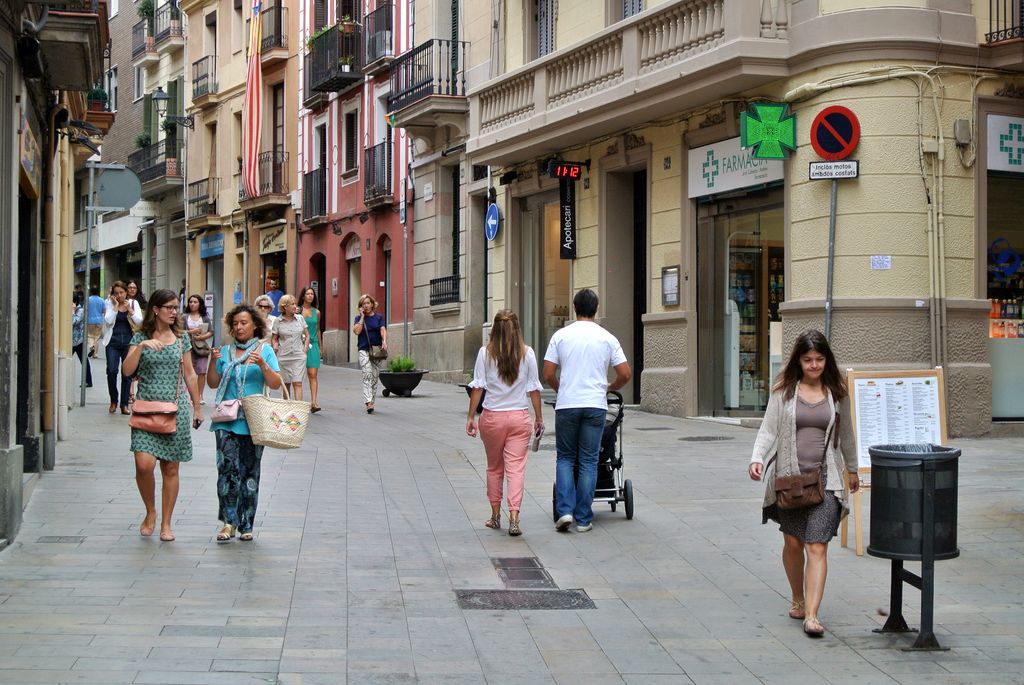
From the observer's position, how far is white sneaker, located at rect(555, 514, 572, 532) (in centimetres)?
1019

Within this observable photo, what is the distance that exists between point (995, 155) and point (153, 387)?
416 inches

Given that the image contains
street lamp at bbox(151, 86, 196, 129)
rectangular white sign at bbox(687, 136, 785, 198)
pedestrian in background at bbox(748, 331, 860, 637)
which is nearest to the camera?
pedestrian in background at bbox(748, 331, 860, 637)

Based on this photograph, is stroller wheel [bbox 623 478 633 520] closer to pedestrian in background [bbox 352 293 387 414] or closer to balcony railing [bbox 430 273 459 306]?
pedestrian in background [bbox 352 293 387 414]

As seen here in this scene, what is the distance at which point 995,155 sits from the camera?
624 inches

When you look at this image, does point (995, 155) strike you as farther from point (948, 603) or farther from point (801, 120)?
point (948, 603)

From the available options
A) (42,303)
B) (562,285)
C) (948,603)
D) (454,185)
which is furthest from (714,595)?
(454,185)

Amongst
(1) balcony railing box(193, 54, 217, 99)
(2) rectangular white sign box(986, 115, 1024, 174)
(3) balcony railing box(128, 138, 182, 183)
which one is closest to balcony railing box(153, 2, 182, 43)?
(1) balcony railing box(193, 54, 217, 99)

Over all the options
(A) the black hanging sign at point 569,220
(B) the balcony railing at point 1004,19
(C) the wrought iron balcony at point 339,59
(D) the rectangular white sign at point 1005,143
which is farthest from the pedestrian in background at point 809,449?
(C) the wrought iron balcony at point 339,59

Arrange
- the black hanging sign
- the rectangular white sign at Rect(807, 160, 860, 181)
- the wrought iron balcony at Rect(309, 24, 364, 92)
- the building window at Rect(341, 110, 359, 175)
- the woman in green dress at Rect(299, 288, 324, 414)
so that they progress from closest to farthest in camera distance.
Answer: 1. the rectangular white sign at Rect(807, 160, 860, 181)
2. the woman in green dress at Rect(299, 288, 324, 414)
3. the black hanging sign
4. the wrought iron balcony at Rect(309, 24, 364, 92)
5. the building window at Rect(341, 110, 359, 175)

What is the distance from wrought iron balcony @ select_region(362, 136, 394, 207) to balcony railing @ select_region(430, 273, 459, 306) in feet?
9.50

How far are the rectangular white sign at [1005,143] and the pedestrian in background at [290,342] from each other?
28.9ft

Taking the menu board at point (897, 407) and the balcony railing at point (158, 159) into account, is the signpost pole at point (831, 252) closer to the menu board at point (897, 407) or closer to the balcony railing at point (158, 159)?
the menu board at point (897, 407)

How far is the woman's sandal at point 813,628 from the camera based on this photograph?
7105 millimetres

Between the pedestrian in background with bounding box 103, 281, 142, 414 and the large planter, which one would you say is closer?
the pedestrian in background with bounding box 103, 281, 142, 414
